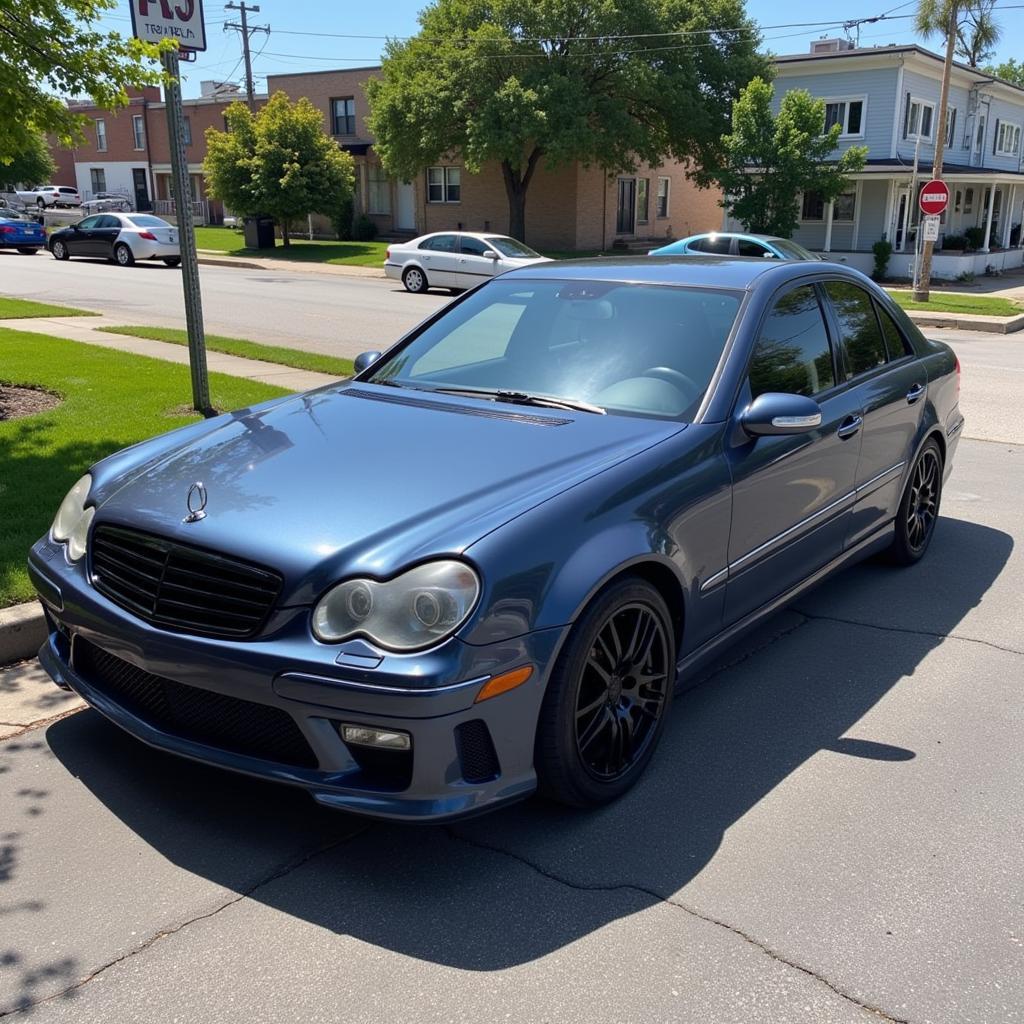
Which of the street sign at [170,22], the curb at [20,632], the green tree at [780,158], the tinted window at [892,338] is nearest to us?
the curb at [20,632]

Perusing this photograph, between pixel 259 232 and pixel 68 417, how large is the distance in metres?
→ 30.9

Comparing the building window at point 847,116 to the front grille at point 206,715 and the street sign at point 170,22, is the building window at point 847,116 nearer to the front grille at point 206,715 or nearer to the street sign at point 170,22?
the street sign at point 170,22

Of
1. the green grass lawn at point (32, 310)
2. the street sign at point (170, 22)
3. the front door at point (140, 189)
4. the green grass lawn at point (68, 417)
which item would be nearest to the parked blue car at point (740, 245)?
the green grass lawn at point (32, 310)

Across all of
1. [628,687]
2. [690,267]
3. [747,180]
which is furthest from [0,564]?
[747,180]

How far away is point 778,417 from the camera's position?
154 inches

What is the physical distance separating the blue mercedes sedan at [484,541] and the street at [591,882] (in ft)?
1.00

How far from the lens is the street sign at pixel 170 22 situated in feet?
23.2

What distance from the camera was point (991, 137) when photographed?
126ft

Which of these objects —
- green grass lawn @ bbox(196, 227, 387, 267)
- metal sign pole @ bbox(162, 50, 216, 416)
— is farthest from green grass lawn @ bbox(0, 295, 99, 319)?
green grass lawn @ bbox(196, 227, 387, 267)

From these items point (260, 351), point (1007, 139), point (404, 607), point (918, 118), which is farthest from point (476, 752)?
point (1007, 139)

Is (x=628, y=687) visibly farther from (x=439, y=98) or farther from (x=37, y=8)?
(x=439, y=98)

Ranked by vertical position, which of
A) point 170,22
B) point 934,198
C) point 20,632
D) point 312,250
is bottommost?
point 312,250

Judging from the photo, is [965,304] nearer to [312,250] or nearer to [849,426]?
[849,426]

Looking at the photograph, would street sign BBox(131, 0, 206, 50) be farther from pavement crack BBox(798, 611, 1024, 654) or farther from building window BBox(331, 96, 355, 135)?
building window BBox(331, 96, 355, 135)
